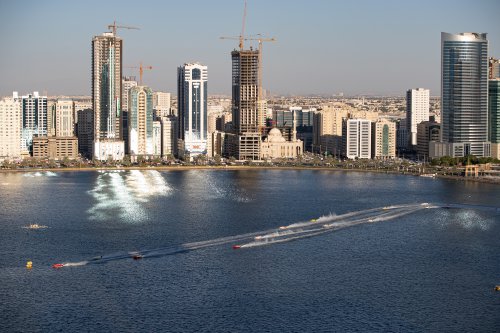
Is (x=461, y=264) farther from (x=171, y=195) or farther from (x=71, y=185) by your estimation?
(x=71, y=185)

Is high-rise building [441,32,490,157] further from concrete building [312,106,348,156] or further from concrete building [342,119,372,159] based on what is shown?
concrete building [312,106,348,156]

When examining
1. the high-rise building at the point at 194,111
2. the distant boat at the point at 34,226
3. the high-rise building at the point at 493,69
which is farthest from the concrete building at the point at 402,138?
the distant boat at the point at 34,226

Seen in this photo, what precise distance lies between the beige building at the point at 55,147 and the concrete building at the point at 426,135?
1120 cm

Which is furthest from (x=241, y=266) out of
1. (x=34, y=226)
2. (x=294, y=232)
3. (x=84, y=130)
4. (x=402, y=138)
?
(x=402, y=138)

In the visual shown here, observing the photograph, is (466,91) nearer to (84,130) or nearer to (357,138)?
(357,138)

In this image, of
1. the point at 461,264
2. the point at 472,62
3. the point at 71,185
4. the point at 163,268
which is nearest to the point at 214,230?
the point at 163,268

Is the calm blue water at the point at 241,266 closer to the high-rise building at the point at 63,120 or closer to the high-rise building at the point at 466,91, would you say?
the high-rise building at the point at 466,91

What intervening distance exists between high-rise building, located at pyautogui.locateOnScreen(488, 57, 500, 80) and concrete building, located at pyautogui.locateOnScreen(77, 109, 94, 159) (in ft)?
43.1

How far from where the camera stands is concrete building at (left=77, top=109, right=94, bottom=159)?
3047cm

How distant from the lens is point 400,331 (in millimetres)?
8438

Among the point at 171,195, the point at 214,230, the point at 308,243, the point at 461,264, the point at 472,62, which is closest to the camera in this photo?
the point at 461,264

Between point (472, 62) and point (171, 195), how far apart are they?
11.7 metres

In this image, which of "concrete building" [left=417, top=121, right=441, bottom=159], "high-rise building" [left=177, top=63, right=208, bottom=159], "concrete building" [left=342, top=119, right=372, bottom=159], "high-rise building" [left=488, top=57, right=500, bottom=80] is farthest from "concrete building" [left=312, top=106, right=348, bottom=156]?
"high-rise building" [left=488, top=57, right=500, bottom=80]

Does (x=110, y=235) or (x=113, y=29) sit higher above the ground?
(x=113, y=29)
